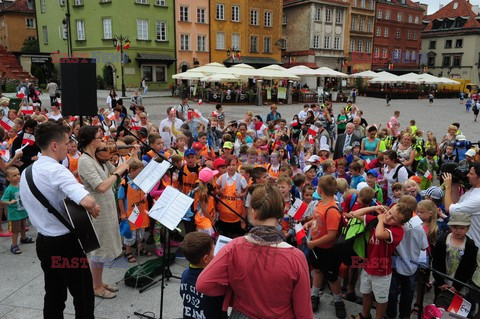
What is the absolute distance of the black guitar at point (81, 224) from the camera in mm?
3053

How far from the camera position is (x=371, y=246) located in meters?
3.86

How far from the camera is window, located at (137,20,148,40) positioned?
3728 cm

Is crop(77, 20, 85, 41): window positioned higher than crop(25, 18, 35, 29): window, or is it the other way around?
crop(25, 18, 35, 29): window

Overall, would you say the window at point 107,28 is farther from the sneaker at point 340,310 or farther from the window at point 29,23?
the sneaker at point 340,310

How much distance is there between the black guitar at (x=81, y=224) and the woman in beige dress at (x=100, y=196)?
634 millimetres

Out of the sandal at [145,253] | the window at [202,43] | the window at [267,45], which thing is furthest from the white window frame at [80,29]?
the sandal at [145,253]

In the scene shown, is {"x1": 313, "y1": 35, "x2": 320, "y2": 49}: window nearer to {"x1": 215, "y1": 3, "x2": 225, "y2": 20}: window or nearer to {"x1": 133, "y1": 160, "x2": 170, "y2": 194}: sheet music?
{"x1": 215, "y1": 3, "x2": 225, "y2": 20}: window

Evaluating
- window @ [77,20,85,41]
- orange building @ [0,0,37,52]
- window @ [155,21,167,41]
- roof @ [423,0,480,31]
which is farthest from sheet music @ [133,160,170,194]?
roof @ [423,0,480,31]

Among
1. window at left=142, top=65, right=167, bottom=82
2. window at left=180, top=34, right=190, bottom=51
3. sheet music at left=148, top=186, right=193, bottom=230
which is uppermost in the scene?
window at left=180, top=34, right=190, bottom=51

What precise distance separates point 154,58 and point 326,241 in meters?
36.7

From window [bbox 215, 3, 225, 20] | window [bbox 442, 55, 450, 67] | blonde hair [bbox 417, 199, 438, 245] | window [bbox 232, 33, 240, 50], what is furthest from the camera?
window [bbox 442, 55, 450, 67]

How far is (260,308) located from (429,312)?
2141mm

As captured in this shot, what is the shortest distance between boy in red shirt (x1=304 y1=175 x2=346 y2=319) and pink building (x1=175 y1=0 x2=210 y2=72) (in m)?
37.8

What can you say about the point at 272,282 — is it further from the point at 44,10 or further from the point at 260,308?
the point at 44,10
